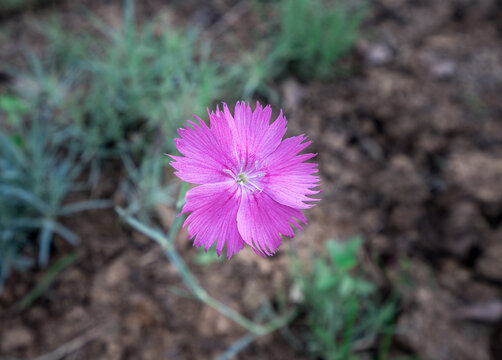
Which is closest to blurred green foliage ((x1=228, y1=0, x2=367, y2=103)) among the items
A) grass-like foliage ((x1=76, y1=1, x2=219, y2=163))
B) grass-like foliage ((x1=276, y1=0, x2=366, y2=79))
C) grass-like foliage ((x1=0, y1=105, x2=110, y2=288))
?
grass-like foliage ((x1=276, y1=0, x2=366, y2=79))

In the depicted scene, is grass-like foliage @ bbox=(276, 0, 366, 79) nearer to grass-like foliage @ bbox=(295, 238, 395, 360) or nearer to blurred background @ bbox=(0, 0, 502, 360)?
blurred background @ bbox=(0, 0, 502, 360)

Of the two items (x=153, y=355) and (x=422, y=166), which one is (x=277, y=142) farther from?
(x=422, y=166)

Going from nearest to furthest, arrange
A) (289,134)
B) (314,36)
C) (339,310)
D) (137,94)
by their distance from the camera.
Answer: (339,310) → (137,94) → (289,134) → (314,36)

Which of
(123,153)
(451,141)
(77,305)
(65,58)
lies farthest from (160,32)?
(451,141)

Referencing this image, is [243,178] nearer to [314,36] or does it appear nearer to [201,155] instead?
[201,155]

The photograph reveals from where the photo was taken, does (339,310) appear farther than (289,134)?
No

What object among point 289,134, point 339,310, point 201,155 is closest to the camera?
point 201,155

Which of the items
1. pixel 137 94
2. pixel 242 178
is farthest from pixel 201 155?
pixel 137 94
